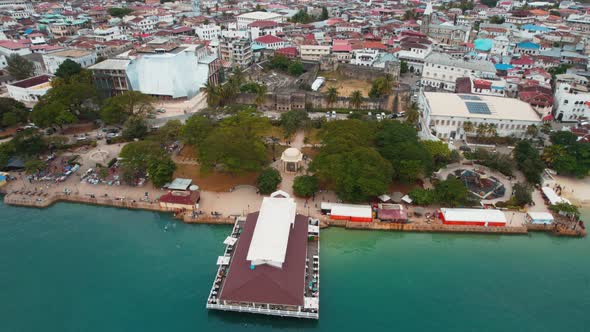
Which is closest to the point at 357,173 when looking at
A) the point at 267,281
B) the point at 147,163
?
the point at 267,281

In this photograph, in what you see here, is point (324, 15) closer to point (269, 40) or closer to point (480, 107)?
point (269, 40)

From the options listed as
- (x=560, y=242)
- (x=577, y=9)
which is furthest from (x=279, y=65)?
(x=577, y=9)

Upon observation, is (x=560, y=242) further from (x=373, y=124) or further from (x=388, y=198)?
(x=373, y=124)

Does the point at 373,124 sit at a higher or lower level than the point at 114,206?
higher

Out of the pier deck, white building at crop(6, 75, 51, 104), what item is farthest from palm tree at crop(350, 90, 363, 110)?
white building at crop(6, 75, 51, 104)

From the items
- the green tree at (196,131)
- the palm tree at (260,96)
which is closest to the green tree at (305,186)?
the green tree at (196,131)

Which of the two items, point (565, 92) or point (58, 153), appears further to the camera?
point (565, 92)

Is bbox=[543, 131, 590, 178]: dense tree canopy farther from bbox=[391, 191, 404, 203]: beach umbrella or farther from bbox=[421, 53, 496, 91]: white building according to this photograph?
bbox=[421, 53, 496, 91]: white building
